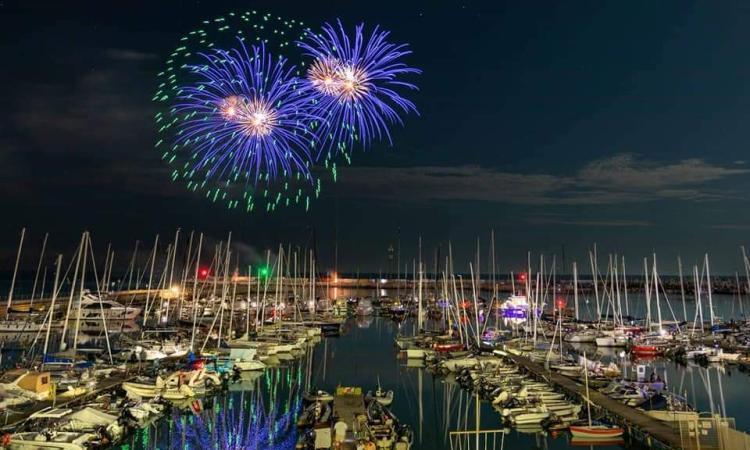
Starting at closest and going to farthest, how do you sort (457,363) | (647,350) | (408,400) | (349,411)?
(349,411) < (408,400) < (457,363) < (647,350)

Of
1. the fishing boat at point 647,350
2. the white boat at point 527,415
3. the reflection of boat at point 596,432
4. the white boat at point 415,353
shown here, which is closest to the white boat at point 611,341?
the fishing boat at point 647,350

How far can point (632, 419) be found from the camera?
3117 cm

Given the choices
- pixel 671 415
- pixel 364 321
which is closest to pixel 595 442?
pixel 671 415

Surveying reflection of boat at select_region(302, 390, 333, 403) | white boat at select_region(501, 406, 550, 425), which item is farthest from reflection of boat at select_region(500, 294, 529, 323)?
white boat at select_region(501, 406, 550, 425)

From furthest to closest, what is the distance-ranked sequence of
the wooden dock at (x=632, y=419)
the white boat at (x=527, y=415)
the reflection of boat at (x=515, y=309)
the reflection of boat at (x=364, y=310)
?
the reflection of boat at (x=364, y=310) < the reflection of boat at (x=515, y=309) < the white boat at (x=527, y=415) < the wooden dock at (x=632, y=419)

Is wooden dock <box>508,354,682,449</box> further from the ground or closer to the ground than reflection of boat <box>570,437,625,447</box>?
further from the ground

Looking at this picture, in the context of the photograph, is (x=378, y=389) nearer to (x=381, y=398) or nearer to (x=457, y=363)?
(x=381, y=398)

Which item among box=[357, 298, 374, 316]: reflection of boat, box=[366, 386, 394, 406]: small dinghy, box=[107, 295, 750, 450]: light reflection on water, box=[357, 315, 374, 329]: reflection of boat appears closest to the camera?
box=[107, 295, 750, 450]: light reflection on water

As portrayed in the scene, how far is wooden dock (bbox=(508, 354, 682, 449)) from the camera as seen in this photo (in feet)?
91.2

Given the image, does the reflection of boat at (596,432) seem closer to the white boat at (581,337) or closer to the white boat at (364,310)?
the white boat at (581,337)

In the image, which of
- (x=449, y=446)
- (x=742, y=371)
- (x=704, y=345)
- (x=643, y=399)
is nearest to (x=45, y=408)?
(x=449, y=446)

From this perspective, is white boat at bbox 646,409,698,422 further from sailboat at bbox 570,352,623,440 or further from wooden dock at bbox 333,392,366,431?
wooden dock at bbox 333,392,366,431

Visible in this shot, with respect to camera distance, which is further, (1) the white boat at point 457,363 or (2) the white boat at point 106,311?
(2) the white boat at point 106,311

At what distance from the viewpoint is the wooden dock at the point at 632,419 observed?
27.8 m
